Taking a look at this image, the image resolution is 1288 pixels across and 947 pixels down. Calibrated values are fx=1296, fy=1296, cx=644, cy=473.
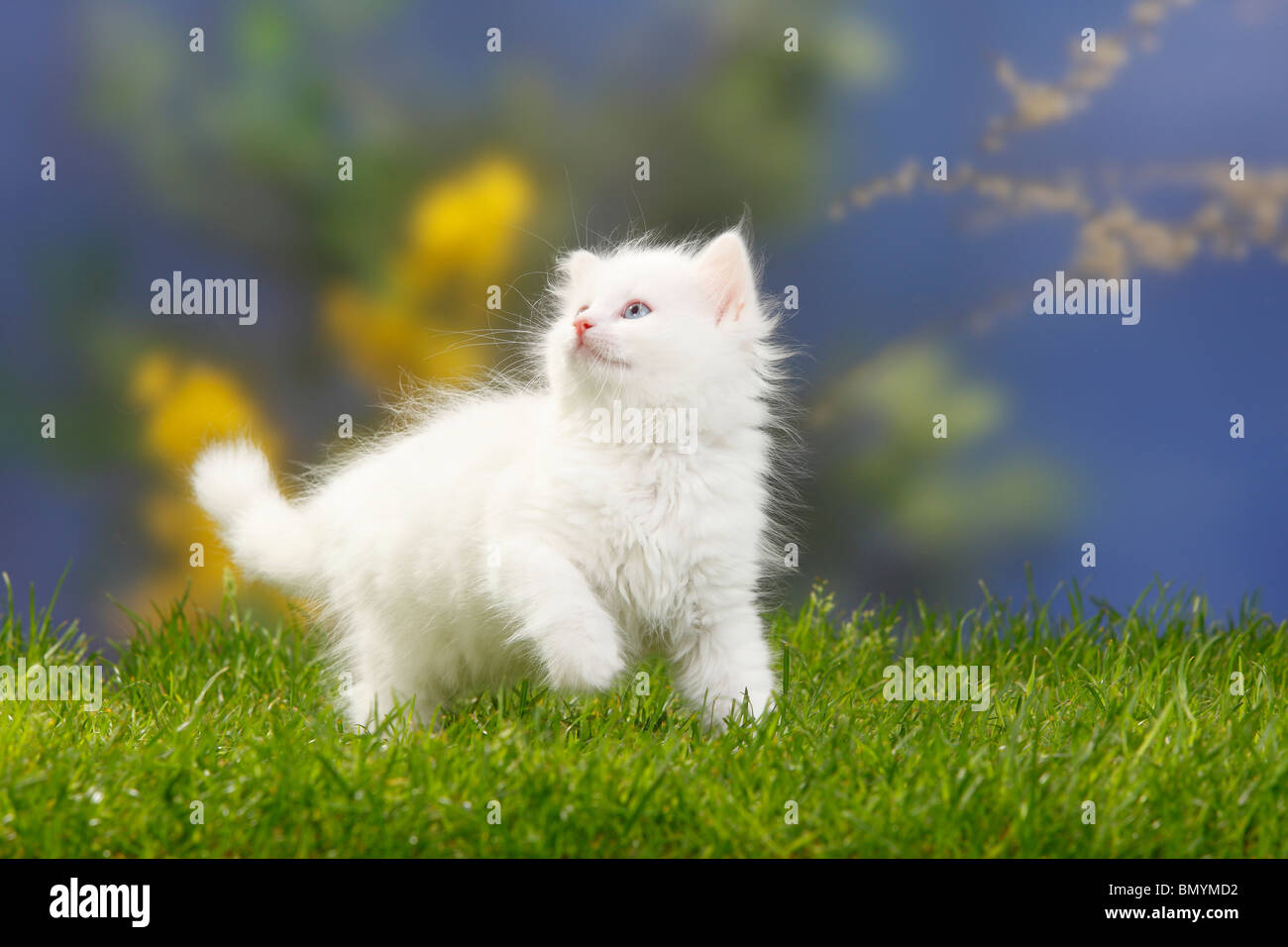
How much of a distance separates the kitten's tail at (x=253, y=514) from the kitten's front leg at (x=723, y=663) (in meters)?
0.99

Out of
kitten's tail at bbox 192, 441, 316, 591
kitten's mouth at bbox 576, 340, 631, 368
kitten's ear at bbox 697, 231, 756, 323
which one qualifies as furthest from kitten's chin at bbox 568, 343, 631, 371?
kitten's tail at bbox 192, 441, 316, 591

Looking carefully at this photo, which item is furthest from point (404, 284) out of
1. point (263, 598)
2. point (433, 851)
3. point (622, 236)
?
point (433, 851)

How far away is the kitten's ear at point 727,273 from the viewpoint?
8.18 feet

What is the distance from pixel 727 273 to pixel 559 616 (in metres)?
0.75

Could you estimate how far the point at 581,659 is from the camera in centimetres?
220

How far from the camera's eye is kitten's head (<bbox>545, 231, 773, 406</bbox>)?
7.78 feet

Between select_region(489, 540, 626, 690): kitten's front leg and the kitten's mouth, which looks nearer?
select_region(489, 540, 626, 690): kitten's front leg

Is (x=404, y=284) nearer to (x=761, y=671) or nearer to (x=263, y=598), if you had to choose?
(x=263, y=598)

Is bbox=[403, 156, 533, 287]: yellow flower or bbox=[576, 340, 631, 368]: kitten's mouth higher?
bbox=[403, 156, 533, 287]: yellow flower

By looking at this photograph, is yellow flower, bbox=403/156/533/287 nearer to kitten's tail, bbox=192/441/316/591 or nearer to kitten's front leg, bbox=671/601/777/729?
kitten's tail, bbox=192/441/316/591

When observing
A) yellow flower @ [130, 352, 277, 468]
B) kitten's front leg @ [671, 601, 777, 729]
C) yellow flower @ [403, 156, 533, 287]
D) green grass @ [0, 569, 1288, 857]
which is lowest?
green grass @ [0, 569, 1288, 857]

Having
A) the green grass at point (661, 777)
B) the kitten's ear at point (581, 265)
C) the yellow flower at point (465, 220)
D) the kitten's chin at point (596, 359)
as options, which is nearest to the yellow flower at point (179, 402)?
the yellow flower at point (465, 220)

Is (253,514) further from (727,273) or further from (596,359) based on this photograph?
(727,273)
